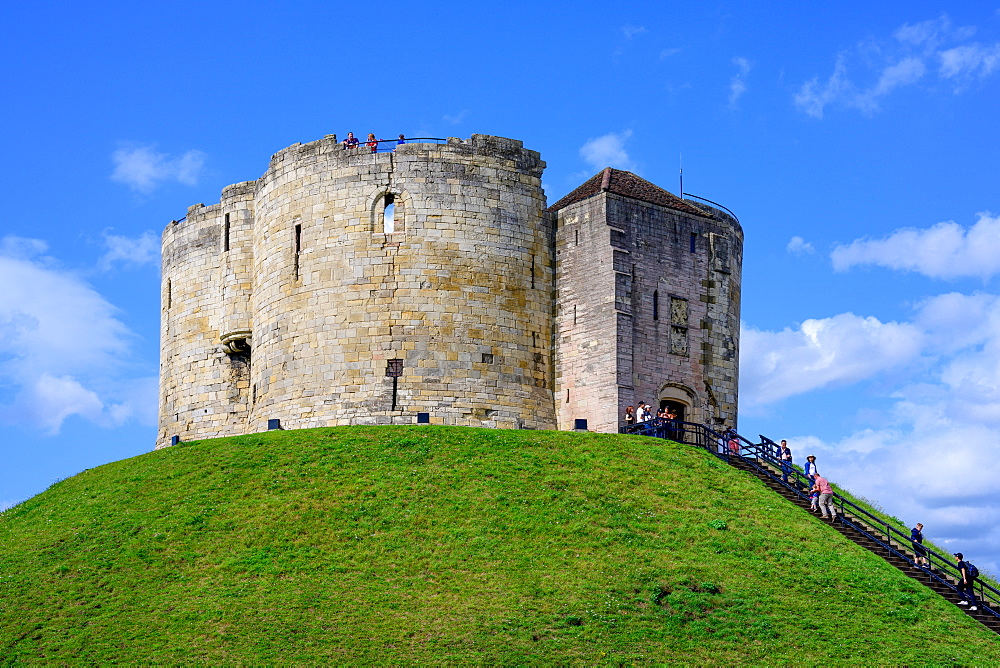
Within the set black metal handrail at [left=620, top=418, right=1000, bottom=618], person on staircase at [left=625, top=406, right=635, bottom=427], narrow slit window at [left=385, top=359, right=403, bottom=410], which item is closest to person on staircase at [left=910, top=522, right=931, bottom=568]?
black metal handrail at [left=620, top=418, right=1000, bottom=618]

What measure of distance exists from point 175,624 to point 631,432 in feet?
52.5

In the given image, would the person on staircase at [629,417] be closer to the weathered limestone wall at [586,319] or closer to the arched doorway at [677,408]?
the weathered limestone wall at [586,319]

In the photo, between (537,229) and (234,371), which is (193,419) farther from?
(537,229)

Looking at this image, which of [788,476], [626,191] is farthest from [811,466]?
[626,191]

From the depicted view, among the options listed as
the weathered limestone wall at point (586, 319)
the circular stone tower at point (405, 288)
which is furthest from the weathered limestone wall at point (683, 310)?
the circular stone tower at point (405, 288)

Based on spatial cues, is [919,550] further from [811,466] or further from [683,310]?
[683,310]

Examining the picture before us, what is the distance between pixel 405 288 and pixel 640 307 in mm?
6945

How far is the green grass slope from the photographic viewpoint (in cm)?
2767

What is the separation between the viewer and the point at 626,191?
43438 mm

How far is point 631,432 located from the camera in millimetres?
40281

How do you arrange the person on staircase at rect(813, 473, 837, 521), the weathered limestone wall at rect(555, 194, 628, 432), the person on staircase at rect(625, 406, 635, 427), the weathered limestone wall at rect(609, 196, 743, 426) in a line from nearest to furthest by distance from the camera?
the person on staircase at rect(813, 473, 837, 521)
the person on staircase at rect(625, 406, 635, 427)
the weathered limestone wall at rect(555, 194, 628, 432)
the weathered limestone wall at rect(609, 196, 743, 426)

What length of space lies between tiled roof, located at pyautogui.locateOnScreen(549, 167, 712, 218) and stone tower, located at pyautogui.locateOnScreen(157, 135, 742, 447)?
0.39ft

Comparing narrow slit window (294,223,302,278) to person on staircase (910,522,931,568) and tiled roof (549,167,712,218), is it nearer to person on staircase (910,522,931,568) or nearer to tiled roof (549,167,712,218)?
tiled roof (549,167,712,218)

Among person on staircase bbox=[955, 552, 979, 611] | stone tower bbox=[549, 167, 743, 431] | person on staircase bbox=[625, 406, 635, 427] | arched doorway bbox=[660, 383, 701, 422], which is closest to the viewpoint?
person on staircase bbox=[955, 552, 979, 611]
